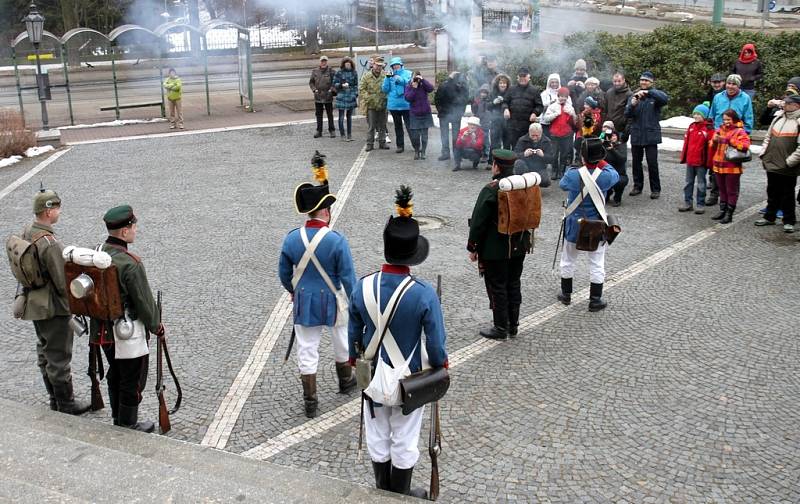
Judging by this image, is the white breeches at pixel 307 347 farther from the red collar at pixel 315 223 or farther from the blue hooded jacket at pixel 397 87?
the blue hooded jacket at pixel 397 87

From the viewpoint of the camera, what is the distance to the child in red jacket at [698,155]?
11.4m

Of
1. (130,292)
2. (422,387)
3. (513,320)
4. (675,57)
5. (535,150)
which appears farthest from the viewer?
(675,57)

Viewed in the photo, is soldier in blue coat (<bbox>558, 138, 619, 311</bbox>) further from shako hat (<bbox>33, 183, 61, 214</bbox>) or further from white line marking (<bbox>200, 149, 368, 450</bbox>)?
shako hat (<bbox>33, 183, 61, 214</bbox>)

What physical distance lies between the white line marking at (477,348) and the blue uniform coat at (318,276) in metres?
0.71

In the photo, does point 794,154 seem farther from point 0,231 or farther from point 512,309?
point 0,231

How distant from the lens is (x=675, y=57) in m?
17.4

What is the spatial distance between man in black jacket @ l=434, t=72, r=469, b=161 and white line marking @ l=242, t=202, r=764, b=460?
529 cm

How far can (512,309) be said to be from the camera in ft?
25.1

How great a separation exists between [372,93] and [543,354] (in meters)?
9.56

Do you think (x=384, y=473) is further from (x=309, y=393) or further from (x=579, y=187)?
(x=579, y=187)

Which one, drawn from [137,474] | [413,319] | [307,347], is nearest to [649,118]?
[307,347]

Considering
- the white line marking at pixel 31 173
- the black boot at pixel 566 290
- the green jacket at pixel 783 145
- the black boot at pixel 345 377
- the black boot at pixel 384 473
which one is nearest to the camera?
the black boot at pixel 384 473

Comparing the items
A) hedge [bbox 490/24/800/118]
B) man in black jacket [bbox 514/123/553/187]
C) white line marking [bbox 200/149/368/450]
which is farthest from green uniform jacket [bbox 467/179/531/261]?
hedge [bbox 490/24/800/118]

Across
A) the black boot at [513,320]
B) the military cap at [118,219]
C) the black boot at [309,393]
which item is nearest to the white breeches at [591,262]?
the black boot at [513,320]
